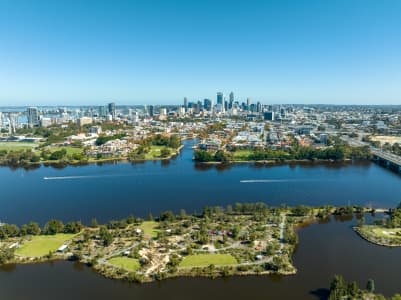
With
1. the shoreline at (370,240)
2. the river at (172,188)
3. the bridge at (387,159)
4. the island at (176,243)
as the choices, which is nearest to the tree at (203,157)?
the river at (172,188)

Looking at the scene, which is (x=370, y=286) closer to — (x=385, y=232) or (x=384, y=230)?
(x=385, y=232)

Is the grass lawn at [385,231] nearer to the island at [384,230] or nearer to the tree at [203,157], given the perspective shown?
the island at [384,230]

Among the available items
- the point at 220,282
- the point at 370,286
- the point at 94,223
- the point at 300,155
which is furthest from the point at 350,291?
the point at 300,155

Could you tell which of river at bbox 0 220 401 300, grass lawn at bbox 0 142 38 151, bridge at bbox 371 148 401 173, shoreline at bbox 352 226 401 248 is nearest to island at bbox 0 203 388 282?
river at bbox 0 220 401 300

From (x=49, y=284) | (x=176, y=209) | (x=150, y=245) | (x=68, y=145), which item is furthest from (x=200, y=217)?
(x=68, y=145)

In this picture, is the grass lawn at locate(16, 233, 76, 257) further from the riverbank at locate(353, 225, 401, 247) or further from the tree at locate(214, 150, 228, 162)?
the tree at locate(214, 150, 228, 162)

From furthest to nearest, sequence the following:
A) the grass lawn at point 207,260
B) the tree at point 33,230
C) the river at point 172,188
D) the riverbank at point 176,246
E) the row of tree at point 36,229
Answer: the river at point 172,188
the tree at point 33,230
the row of tree at point 36,229
the grass lawn at point 207,260
the riverbank at point 176,246
